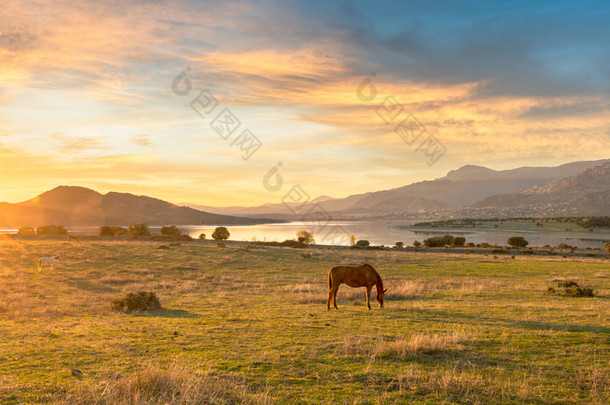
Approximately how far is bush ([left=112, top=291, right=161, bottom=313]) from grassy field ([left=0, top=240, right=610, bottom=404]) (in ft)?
1.79

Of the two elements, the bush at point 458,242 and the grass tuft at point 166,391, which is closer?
the grass tuft at point 166,391

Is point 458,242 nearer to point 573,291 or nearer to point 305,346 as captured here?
point 573,291

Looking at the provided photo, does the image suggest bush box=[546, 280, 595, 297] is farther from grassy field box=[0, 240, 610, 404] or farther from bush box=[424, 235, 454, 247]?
bush box=[424, 235, 454, 247]

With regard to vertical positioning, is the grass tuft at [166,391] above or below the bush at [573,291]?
above

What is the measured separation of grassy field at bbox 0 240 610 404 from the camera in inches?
286

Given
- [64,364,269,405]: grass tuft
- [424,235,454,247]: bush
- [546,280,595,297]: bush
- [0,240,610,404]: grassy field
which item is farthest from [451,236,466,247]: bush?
[64,364,269,405]: grass tuft

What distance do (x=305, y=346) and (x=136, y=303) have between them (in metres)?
10.8

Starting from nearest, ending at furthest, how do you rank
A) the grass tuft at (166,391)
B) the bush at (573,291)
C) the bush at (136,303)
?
the grass tuft at (166,391) → the bush at (136,303) → the bush at (573,291)

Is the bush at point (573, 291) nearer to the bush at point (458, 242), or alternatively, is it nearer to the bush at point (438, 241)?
the bush at point (438, 241)

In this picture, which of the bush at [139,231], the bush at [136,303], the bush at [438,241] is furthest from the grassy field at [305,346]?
the bush at [139,231]

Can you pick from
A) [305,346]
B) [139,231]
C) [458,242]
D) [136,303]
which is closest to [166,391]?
[305,346]

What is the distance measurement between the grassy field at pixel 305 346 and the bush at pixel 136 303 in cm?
55

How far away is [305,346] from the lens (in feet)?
34.6

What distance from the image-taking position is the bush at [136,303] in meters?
17.7
